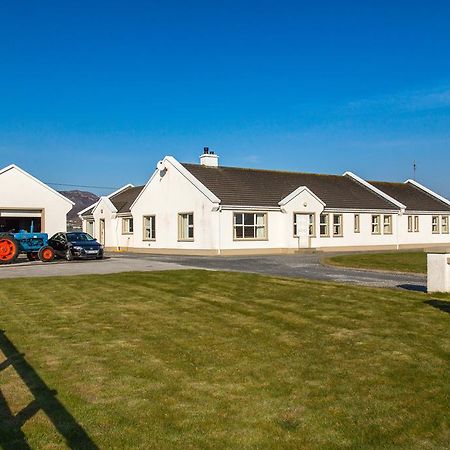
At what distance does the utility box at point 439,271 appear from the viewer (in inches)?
476

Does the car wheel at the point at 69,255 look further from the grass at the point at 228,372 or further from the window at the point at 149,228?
the grass at the point at 228,372

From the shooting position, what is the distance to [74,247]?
88.0 ft

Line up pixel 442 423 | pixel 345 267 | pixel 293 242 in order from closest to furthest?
pixel 442 423, pixel 345 267, pixel 293 242

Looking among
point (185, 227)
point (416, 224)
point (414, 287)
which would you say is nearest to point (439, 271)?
point (414, 287)

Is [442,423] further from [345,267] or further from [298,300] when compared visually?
[345,267]

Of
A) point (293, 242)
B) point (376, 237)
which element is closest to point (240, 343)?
point (293, 242)

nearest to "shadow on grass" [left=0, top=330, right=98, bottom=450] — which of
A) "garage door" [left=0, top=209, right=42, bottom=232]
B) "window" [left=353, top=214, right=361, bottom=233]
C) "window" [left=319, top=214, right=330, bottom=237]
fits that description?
"garage door" [left=0, top=209, right=42, bottom=232]

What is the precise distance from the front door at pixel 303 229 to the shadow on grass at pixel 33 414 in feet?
95.2

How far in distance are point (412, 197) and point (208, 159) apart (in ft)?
62.0

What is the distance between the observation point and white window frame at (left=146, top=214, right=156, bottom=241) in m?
37.5

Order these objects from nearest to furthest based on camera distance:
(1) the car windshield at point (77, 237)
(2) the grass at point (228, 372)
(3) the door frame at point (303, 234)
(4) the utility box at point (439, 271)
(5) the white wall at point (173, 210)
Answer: (2) the grass at point (228, 372), (4) the utility box at point (439, 271), (1) the car windshield at point (77, 237), (5) the white wall at point (173, 210), (3) the door frame at point (303, 234)

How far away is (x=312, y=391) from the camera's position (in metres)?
5.72

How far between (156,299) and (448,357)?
6.65 metres

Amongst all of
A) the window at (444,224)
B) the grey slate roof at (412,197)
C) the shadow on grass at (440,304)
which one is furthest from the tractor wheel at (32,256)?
the window at (444,224)
